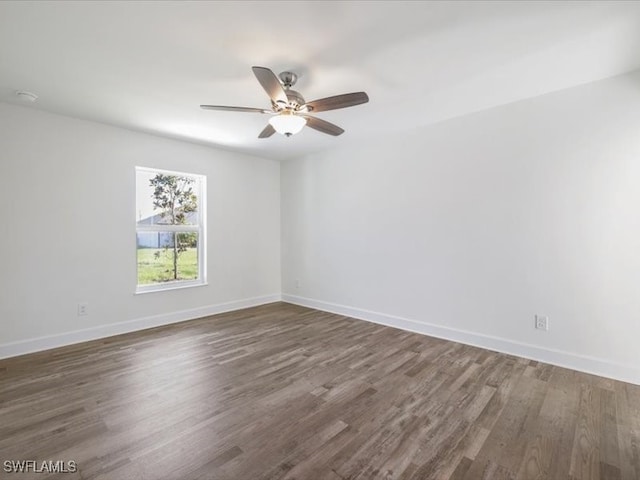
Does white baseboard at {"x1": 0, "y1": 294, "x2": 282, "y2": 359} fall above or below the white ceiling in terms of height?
below

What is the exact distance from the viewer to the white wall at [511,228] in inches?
96.4

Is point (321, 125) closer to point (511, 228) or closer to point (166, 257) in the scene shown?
point (511, 228)

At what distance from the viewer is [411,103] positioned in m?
2.89

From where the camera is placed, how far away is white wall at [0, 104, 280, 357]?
2922 mm

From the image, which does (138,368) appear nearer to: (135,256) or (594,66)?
(135,256)

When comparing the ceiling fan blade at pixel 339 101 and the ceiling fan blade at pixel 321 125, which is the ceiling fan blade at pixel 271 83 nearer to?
the ceiling fan blade at pixel 339 101

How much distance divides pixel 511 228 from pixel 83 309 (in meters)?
4.63

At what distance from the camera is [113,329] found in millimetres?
3496

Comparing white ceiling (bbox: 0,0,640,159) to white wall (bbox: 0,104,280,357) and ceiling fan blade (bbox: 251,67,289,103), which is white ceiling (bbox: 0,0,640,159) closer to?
ceiling fan blade (bbox: 251,67,289,103)

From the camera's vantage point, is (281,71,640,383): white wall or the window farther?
the window

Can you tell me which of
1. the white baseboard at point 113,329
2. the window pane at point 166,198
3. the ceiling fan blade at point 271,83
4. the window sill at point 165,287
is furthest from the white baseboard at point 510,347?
the ceiling fan blade at point 271,83

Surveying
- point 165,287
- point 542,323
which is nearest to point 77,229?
point 165,287

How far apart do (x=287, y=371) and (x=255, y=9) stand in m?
2.61

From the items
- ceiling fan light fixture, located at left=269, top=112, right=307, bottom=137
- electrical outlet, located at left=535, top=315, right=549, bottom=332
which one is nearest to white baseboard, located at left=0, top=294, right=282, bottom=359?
Result: ceiling fan light fixture, located at left=269, top=112, right=307, bottom=137
